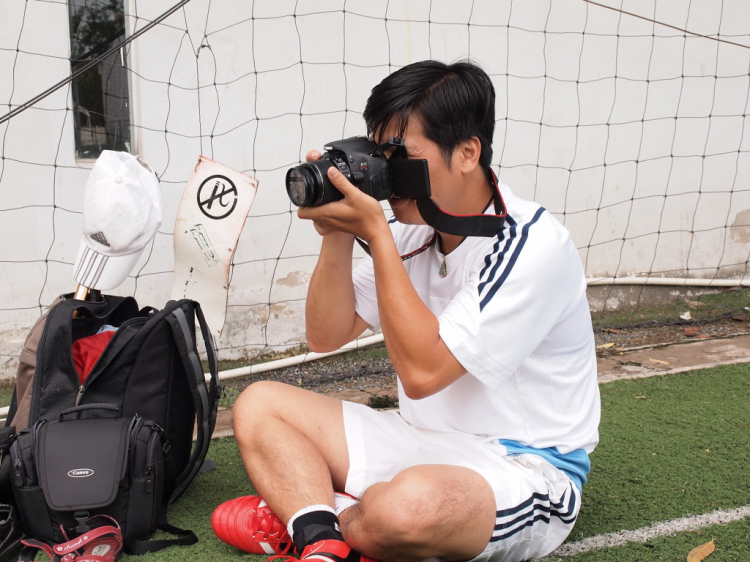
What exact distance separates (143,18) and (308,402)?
179 cm

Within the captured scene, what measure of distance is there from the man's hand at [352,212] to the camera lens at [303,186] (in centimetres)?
2

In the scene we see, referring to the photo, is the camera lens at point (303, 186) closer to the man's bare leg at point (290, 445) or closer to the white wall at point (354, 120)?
the man's bare leg at point (290, 445)

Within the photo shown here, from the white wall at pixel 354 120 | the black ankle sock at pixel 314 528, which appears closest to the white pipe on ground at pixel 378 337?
the white wall at pixel 354 120

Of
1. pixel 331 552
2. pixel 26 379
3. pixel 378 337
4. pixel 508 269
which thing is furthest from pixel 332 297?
pixel 378 337

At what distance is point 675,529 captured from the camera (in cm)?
173

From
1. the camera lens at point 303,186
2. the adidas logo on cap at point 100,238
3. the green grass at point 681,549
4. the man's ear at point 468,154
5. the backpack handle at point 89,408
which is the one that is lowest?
the green grass at point 681,549

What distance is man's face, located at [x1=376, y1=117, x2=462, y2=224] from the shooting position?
155 cm

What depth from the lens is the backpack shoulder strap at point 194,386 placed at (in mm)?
1770

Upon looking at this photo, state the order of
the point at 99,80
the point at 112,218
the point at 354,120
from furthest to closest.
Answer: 1. the point at 354,120
2. the point at 99,80
3. the point at 112,218

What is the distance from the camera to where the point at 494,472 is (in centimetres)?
148

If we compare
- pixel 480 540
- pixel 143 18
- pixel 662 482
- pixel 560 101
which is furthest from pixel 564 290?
pixel 560 101

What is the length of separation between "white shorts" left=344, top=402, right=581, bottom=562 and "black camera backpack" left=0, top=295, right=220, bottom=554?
0.40 m

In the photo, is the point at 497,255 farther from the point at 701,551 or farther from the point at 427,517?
the point at 701,551

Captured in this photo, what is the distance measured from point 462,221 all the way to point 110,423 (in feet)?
2.85
